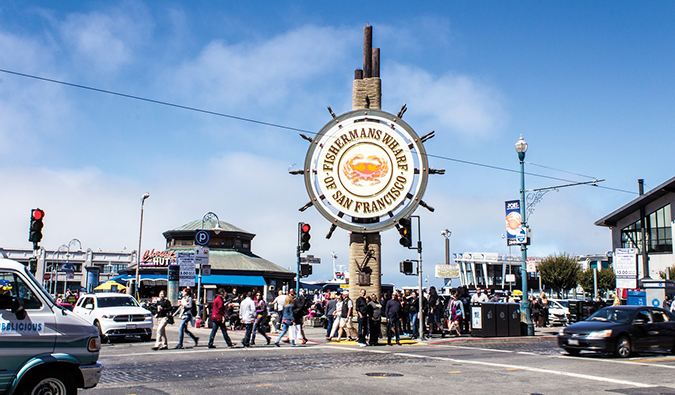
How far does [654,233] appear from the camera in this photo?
166ft

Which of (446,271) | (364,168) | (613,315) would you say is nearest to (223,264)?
(446,271)

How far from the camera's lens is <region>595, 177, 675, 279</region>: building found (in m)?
48.8

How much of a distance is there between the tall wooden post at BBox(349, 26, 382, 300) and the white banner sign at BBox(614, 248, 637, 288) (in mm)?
11261

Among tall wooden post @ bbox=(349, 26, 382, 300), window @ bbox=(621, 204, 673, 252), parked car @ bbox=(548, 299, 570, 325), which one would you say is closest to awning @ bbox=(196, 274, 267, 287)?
parked car @ bbox=(548, 299, 570, 325)

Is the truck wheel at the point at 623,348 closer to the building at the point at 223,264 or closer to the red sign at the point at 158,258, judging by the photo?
the building at the point at 223,264

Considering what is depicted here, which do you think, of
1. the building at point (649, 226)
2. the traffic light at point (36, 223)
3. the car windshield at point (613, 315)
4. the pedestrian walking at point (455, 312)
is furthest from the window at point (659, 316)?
the building at point (649, 226)

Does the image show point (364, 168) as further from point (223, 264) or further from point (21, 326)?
point (223, 264)

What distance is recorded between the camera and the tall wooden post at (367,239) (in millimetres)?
23469

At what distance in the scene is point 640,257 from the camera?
5141 cm

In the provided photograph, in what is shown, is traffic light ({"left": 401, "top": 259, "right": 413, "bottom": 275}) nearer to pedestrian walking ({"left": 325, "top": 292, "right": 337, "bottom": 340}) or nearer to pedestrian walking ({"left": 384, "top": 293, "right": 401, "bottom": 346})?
pedestrian walking ({"left": 384, "top": 293, "right": 401, "bottom": 346})

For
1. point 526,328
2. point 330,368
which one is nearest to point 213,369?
point 330,368

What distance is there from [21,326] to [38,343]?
28cm

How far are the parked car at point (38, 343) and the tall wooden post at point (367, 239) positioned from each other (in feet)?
52.8

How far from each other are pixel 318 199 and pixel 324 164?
1.44m
